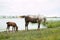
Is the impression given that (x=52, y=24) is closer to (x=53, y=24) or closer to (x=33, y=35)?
(x=53, y=24)

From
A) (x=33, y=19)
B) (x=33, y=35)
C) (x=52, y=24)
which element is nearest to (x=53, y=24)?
(x=52, y=24)

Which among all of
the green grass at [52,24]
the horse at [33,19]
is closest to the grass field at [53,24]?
the green grass at [52,24]

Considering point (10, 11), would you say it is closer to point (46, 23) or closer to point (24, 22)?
point (24, 22)

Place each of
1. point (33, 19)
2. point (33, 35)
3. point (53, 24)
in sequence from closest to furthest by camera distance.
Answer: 1. point (33, 35)
2. point (33, 19)
3. point (53, 24)

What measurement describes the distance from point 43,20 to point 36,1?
1.11 feet

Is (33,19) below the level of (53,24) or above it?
above

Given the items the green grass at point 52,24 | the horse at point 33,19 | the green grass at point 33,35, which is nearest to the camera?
the green grass at point 33,35

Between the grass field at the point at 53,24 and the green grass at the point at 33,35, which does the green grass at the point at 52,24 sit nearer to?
the grass field at the point at 53,24

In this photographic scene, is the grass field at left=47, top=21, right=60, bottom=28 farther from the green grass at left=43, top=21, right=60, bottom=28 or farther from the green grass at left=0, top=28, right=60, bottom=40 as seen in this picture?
the green grass at left=0, top=28, right=60, bottom=40

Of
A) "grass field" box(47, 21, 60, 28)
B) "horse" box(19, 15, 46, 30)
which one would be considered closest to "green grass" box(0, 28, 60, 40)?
"horse" box(19, 15, 46, 30)

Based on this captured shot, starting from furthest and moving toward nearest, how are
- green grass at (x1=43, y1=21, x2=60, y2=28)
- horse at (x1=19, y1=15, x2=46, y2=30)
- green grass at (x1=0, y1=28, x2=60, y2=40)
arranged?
green grass at (x1=43, y1=21, x2=60, y2=28)
horse at (x1=19, y1=15, x2=46, y2=30)
green grass at (x1=0, y1=28, x2=60, y2=40)

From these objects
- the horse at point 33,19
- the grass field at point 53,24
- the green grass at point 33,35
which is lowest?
the green grass at point 33,35

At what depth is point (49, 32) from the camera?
2.17 m

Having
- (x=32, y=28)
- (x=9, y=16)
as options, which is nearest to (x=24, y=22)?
(x=32, y=28)
